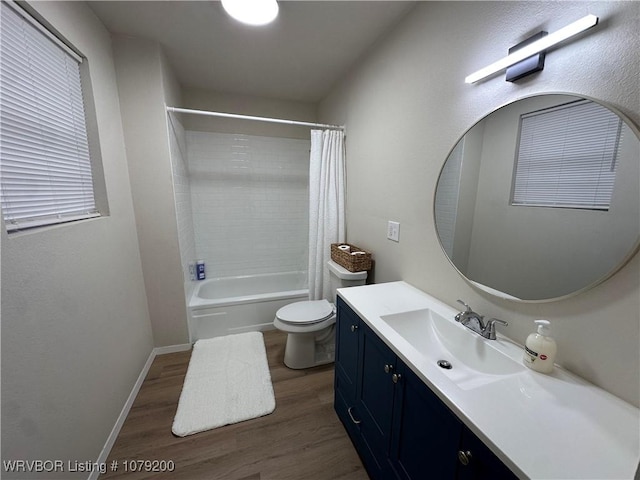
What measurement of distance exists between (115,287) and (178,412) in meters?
0.92

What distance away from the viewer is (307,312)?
79.4 inches

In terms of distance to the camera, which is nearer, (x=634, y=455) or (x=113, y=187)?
(x=634, y=455)

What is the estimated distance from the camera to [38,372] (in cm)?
91

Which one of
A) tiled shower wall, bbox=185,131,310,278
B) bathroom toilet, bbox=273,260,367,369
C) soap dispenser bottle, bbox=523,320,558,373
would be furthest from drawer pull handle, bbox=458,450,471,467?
tiled shower wall, bbox=185,131,310,278

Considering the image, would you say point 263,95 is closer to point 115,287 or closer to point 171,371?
point 115,287

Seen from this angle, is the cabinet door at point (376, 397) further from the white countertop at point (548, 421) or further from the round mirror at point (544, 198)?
the round mirror at point (544, 198)

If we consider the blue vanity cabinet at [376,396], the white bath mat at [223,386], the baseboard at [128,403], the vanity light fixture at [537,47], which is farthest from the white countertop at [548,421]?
the baseboard at [128,403]

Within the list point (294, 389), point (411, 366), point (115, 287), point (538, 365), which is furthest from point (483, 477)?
point (115, 287)

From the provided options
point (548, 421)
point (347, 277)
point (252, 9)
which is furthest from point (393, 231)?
point (252, 9)

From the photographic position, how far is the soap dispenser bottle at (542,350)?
803mm

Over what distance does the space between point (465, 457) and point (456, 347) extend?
0.51 meters

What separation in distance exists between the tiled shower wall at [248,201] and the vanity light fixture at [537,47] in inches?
90.0

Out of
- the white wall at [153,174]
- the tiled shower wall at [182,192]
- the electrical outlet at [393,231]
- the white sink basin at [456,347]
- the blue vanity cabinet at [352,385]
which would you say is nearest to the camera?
the white sink basin at [456,347]

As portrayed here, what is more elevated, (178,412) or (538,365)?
(538,365)
